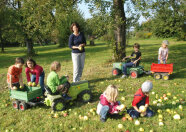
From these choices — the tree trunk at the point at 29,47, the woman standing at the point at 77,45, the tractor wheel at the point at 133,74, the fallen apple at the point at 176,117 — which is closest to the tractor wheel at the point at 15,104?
the woman standing at the point at 77,45

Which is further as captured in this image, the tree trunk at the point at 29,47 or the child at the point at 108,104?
the tree trunk at the point at 29,47

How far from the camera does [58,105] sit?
196 inches

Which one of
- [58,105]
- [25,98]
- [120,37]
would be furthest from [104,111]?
[120,37]

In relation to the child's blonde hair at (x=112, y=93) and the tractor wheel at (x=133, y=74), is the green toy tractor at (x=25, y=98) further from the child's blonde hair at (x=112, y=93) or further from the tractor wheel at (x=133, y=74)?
the tractor wheel at (x=133, y=74)

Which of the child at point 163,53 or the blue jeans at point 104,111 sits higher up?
the child at point 163,53

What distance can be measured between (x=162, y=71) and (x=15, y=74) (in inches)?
231

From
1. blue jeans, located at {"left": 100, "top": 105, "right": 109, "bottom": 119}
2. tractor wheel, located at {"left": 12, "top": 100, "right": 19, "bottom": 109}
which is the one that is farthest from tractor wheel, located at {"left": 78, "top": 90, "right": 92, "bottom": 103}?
tractor wheel, located at {"left": 12, "top": 100, "right": 19, "bottom": 109}

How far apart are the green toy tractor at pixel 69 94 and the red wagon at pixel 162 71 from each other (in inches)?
145

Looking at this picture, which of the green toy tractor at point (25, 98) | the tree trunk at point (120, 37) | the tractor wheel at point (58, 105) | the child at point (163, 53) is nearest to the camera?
the tractor wheel at point (58, 105)

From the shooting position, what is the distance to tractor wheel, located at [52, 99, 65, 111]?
492 cm

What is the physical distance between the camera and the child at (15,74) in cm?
568

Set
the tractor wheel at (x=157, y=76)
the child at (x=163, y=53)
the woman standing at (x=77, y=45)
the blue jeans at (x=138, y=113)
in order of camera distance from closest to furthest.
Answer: the blue jeans at (x=138, y=113) < the woman standing at (x=77, y=45) < the tractor wheel at (x=157, y=76) < the child at (x=163, y=53)

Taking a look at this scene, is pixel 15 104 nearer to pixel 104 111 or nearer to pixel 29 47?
pixel 104 111

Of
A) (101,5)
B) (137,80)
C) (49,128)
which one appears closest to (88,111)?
(49,128)
